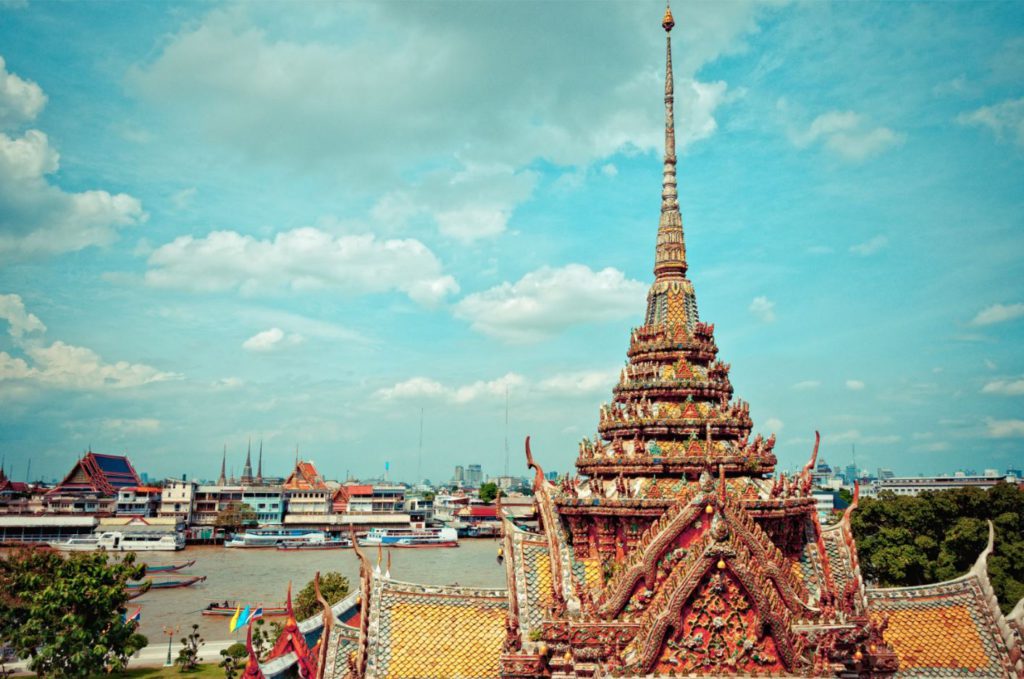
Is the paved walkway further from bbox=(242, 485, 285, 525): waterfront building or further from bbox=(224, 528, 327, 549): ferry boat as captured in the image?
A: bbox=(242, 485, 285, 525): waterfront building

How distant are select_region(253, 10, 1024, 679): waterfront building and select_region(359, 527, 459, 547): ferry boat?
8316 centimetres

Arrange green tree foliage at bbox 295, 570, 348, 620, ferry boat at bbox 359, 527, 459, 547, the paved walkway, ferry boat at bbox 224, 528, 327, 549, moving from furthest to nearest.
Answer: ferry boat at bbox 359, 527, 459, 547 < ferry boat at bbox 224, 528, 327, 549 < green tree foliage at bbox 295, 570, 348, 620 < the paved walkway

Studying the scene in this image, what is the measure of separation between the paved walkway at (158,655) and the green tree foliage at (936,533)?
32.7 metres

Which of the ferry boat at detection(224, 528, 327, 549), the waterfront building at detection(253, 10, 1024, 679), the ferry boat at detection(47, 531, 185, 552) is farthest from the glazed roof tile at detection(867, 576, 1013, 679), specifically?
the ferry boat at detection(224, 528, 327, 549)

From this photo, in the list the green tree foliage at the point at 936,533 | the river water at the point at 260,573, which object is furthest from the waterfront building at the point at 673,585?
the river water at the point at 260,573

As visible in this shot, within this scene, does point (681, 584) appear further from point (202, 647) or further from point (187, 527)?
point (187, 527)

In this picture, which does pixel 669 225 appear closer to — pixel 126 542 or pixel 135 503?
pixel 126 542

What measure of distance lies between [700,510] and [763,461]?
139 inches

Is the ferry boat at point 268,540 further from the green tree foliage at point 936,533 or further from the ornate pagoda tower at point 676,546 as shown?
the ornate pagoda tower at point 676,546

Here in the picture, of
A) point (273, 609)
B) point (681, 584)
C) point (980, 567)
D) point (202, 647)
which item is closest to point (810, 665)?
point (681, 584)

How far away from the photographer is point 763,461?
15141 millimetres

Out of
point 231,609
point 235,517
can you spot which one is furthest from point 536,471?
point 235,517

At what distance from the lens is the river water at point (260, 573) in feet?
156

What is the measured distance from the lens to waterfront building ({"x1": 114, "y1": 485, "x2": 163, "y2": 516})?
98562mm
